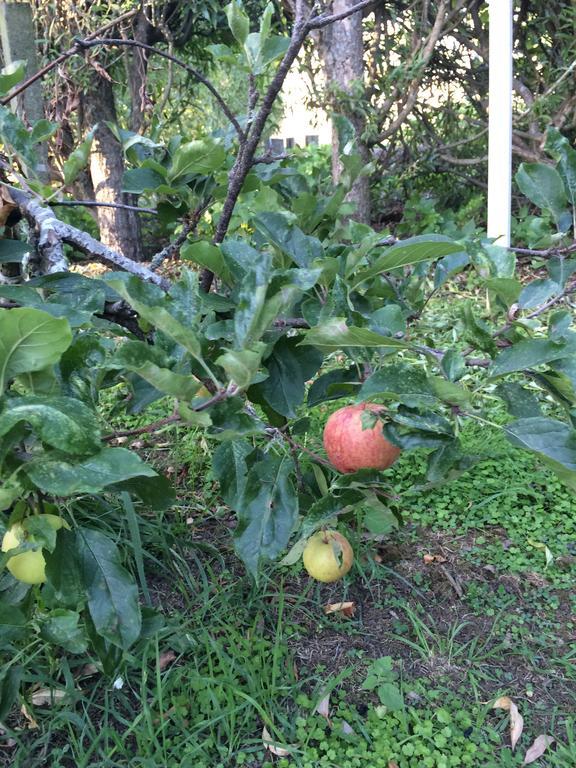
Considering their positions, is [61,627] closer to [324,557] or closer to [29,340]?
[324,557]

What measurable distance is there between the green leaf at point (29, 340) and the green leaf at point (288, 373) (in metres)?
0.32

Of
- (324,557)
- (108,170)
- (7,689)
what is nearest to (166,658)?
(7,689)

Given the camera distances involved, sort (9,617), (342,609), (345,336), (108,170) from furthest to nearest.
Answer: (108,170) < (342,609) < (9,617) < (345,336)

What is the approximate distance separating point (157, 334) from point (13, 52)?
2363 millimetres

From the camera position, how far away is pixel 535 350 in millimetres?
742

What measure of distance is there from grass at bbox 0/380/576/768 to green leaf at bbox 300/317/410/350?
521 mm

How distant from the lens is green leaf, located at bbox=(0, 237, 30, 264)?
103 cm

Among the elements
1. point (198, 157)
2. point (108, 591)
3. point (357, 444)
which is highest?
point (198, 157)

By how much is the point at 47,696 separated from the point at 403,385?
1173mm

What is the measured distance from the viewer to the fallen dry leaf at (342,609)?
67.9 inches

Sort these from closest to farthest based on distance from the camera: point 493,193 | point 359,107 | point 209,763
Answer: point 209,763, point 493,193, point 359,107

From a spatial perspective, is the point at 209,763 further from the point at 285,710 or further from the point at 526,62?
the point at 526,62

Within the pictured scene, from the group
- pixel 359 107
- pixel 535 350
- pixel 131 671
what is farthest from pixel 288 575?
pixel 359 107

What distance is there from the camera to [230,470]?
95 centimetres
